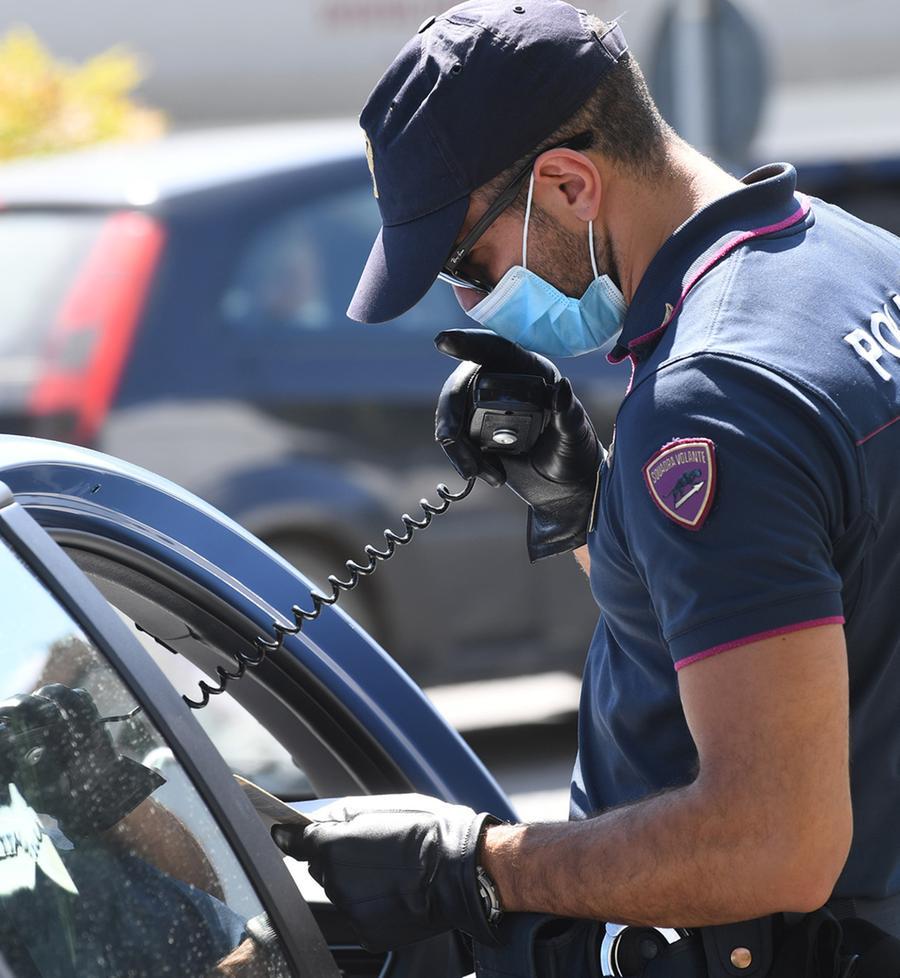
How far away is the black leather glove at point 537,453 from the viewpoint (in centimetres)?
222

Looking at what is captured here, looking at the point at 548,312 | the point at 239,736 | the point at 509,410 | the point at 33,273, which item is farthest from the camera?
the point at 33,273

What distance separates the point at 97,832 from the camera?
5.08 feet

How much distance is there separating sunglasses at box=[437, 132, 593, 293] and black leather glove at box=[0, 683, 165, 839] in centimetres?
71

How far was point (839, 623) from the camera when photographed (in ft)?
5.08

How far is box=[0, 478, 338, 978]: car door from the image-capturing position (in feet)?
4.85

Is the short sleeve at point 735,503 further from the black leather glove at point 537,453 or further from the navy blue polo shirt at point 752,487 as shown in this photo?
the black leather glove at point 537,453

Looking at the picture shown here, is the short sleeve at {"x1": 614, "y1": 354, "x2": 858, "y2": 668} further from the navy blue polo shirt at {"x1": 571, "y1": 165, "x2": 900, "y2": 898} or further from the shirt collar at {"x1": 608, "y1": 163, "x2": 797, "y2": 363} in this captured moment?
the shirt collar at {"x1": 608, "y1": 163, "x2": 797, "y2": 363}

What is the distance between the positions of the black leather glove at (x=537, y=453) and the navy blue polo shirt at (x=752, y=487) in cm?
37

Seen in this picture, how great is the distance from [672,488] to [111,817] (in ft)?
1.93

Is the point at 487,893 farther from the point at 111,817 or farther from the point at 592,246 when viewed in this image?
the point at 592,246

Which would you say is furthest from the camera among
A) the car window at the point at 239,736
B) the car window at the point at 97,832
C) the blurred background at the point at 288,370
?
the blurred background at the point at 288,370

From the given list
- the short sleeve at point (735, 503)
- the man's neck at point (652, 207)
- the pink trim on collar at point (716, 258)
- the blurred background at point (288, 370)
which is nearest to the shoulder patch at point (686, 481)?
the short sleeve at point (735, 503)

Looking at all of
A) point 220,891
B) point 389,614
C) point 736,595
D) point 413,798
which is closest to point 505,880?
point 413,798

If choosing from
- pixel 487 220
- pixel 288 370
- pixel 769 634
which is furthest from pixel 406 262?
pixel 288 370
